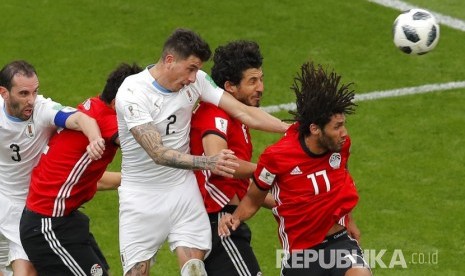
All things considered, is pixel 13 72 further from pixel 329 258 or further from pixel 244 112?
pixel 329 258

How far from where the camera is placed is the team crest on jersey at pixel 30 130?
1044 cm

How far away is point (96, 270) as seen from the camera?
34.2 feet

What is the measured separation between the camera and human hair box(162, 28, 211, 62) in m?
9.84

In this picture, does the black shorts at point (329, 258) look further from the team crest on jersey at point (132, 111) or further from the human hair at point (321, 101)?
the team crest on jersey at point (132, 111)

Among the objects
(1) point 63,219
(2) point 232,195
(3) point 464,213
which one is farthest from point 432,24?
(1) point 63,219

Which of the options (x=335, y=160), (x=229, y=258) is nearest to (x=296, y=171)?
(x=335, y=160)

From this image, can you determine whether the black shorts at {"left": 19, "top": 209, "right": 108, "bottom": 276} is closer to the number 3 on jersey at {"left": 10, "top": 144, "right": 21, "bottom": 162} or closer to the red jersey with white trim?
the number 3 on jersey at {"left": 10, "top": 144, "right": 21, "bottom": 162}

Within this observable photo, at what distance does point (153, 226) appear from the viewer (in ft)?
32.9

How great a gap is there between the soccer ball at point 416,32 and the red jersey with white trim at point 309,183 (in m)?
3.22

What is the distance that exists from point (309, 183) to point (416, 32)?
3495 millimetres

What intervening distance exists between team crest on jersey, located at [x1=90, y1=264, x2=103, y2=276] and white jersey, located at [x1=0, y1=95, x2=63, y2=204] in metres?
0.90

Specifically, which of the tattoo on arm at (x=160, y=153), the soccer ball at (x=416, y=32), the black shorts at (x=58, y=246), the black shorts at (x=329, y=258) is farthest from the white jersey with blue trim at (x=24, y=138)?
the soccer ball at (x=416, y=32)

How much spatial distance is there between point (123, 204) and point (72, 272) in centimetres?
74

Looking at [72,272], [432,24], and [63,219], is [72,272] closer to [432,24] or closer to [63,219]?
[63,219]
